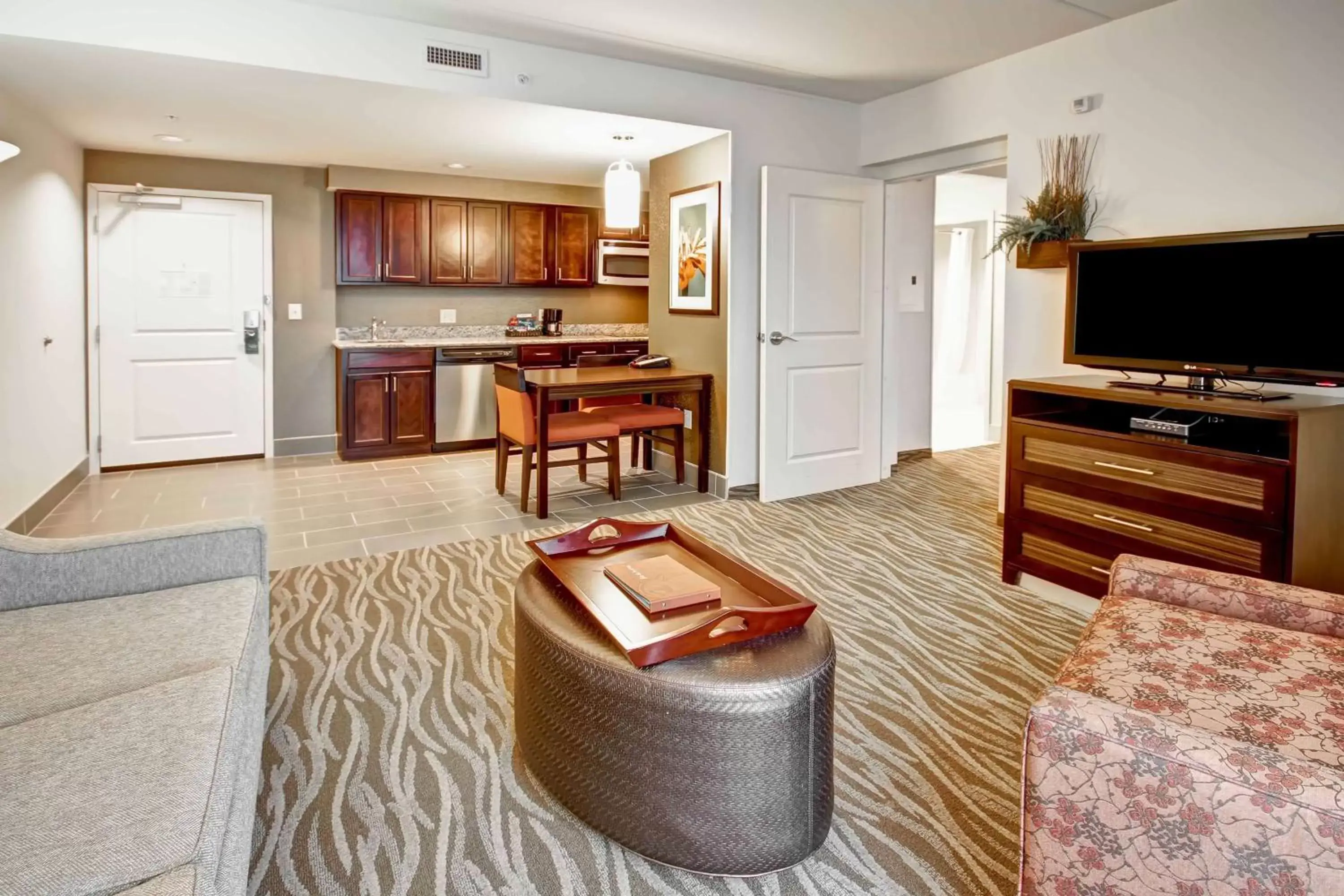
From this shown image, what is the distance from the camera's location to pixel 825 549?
4023 mm

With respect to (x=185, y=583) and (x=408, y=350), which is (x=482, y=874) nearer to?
(x=185, y=583)

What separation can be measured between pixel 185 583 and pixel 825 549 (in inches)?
110

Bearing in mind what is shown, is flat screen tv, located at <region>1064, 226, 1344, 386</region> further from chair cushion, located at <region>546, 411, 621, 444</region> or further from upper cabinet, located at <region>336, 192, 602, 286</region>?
upper cabinet, located at <region>336, 192, 602, 286</region>

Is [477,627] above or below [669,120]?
below

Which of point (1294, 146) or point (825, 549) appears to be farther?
point (825, 549)

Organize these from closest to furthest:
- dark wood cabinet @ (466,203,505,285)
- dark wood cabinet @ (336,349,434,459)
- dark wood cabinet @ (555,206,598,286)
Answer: dark wood cabinet @ (336,349,434,459), dark wood cabinet @ (466,203,505,285), dark wood cabinet @ (555,206,598,286)

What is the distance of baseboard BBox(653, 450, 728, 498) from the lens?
5.13 meters

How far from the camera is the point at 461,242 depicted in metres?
6.76

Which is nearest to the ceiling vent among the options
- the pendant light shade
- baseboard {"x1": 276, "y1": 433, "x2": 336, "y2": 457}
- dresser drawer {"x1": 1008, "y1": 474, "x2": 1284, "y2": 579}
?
the pendant light shade

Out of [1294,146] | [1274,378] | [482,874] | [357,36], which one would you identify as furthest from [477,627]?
[1294,146]

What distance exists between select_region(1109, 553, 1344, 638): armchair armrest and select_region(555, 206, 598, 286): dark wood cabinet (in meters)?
5.98

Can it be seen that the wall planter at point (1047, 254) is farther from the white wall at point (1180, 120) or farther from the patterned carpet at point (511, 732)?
the patterned carpet at point (511, 732)

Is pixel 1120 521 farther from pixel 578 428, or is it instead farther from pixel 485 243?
pixel 485 243

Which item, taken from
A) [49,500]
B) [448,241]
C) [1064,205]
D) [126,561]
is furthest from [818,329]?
[49,500]
